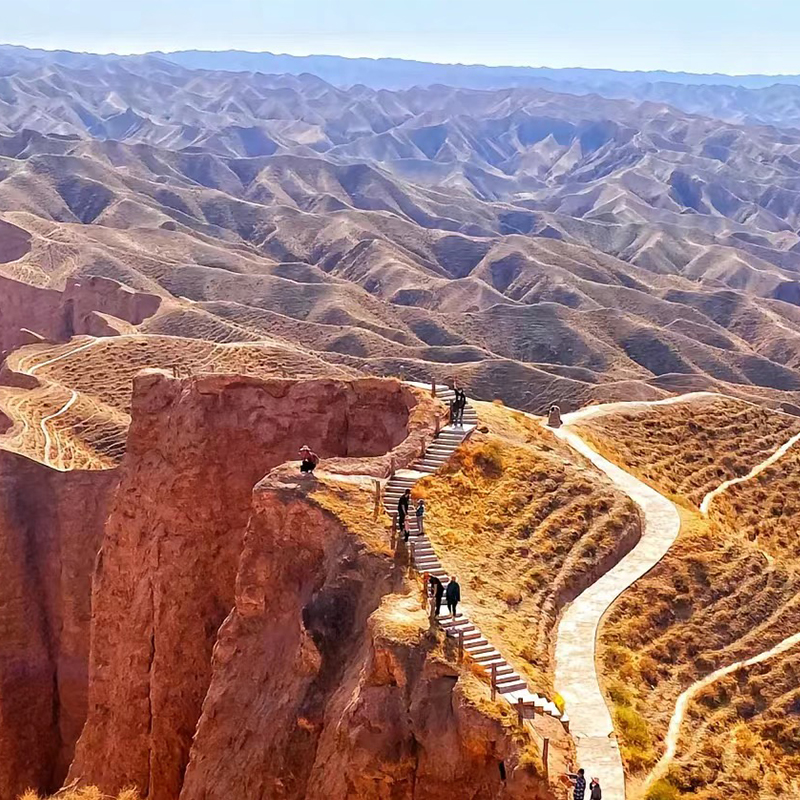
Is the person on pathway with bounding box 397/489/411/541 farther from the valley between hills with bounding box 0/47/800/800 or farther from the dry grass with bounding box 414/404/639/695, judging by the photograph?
the dry grass with bounding box 414/404/639/695

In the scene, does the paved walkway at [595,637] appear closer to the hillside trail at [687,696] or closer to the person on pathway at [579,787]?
the hillside trail at [687,696]

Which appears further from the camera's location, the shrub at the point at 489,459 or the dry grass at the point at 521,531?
the shrub at the point at 489,459

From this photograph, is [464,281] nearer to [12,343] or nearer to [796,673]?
[12,343]

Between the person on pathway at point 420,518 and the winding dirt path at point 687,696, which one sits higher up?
the person on pathway at point 420,518

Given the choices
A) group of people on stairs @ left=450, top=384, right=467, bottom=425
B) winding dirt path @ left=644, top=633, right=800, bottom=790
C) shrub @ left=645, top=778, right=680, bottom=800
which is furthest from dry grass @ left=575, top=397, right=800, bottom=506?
shrub @ left=645, top=778, right=680, bottom=800

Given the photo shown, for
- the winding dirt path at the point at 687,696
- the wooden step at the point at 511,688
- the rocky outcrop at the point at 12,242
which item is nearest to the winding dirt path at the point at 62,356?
the winding dirt path at the point at 687,696
